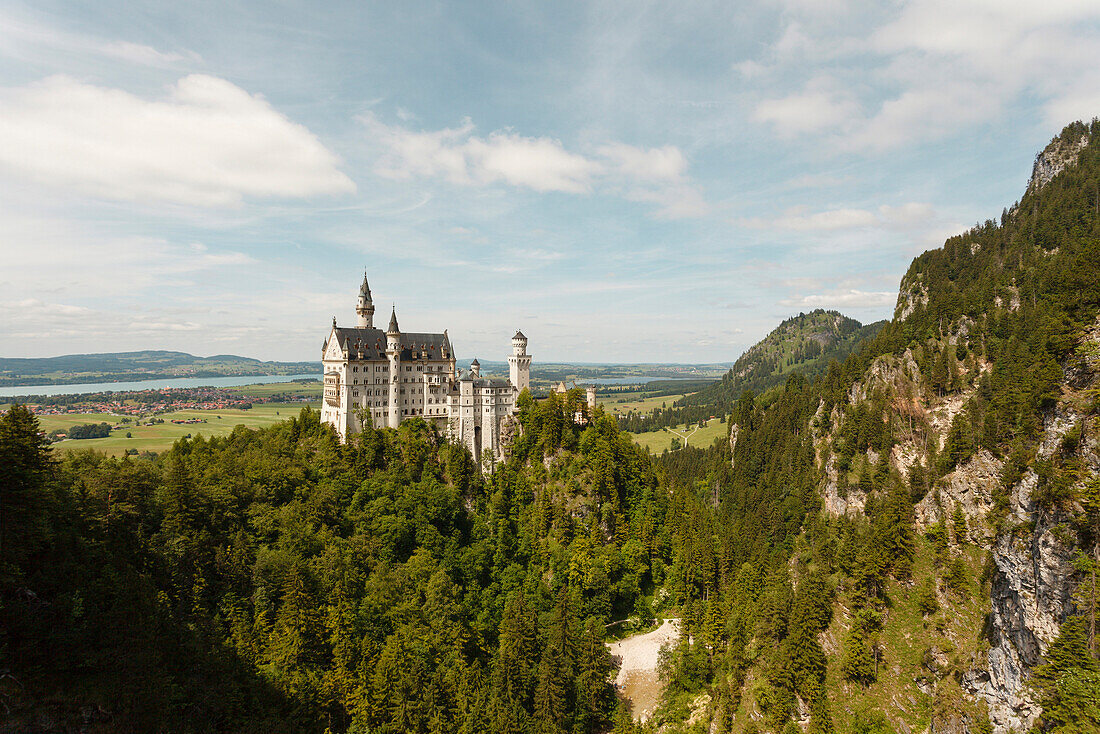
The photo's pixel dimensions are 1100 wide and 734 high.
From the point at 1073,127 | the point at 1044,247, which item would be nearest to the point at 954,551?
the point at 1044,247

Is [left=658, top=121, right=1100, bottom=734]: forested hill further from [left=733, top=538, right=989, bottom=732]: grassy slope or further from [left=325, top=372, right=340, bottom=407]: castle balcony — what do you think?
[left=325, top=372, right=340, bottom=407]: castle balcony

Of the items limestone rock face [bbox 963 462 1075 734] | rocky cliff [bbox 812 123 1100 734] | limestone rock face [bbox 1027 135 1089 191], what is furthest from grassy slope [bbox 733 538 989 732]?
limestone rock face [bbox 1027 135 1089 191]

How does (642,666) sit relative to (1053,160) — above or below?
below

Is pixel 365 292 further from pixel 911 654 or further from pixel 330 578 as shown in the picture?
pixel 911 654

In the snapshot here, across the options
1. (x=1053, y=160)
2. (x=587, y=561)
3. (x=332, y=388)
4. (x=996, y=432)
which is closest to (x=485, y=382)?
(x=332, y=388)

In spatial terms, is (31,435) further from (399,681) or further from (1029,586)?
(1029,586)
